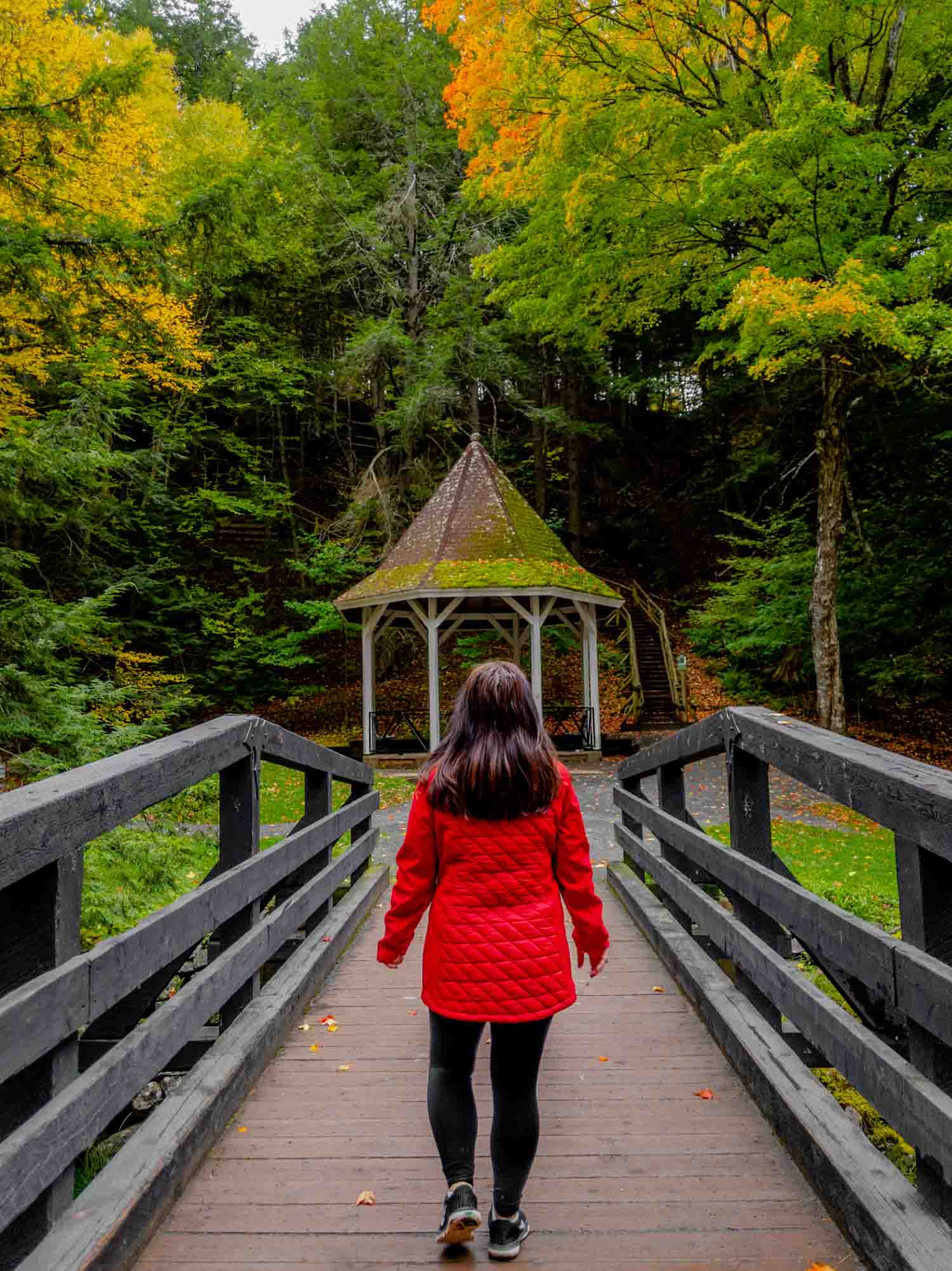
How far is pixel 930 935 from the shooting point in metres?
1.84

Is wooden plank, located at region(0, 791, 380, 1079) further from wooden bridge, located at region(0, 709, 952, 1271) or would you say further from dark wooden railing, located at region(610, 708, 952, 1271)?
dark wooden railing, located at region(610, 708, 952, 1271)

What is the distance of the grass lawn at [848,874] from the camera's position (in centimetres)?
385

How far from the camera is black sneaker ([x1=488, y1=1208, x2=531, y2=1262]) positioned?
1989 millimetres

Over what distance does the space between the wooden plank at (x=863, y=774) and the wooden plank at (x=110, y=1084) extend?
181 cm

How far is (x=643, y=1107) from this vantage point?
2.79 meters

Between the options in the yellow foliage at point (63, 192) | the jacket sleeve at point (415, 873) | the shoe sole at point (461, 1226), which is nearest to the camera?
the shoe sole at point (461, 1226)

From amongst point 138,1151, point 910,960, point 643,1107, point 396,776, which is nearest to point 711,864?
point 643,1107

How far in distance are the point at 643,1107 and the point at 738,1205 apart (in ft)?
2.07

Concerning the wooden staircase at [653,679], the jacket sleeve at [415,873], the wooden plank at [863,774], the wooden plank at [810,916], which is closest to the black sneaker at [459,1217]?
the jacket sleeve at [415,873]

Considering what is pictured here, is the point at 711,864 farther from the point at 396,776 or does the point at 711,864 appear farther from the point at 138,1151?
the point at 396,776

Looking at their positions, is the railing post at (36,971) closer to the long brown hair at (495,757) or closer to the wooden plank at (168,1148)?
the wooden plank at (168,1148)

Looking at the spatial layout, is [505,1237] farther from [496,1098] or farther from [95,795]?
[95,795]

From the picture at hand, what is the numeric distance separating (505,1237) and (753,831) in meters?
1.64

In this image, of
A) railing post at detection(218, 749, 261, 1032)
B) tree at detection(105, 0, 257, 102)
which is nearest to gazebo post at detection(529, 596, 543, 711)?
railing post at detection(218, 749, 261, 1032)
